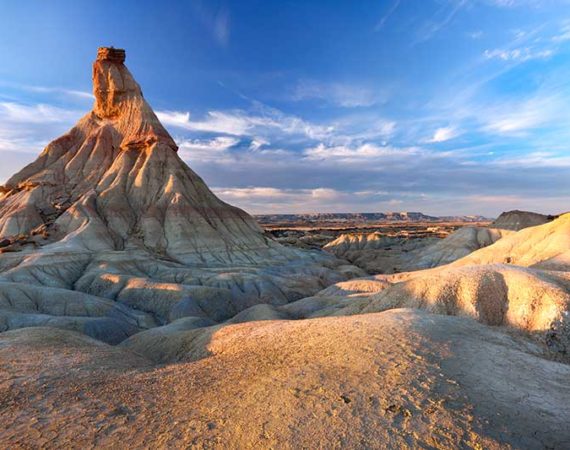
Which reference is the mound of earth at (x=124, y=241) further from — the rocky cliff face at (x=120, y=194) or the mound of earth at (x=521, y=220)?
the mound of earth at (x=521, y=220)

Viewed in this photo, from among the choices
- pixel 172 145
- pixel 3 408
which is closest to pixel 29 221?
pixel 172 145

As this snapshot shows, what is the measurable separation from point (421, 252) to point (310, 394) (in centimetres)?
6758

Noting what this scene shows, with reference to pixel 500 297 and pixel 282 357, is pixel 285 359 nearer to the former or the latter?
pixel 282 357

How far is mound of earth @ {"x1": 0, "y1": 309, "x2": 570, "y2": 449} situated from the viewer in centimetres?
698

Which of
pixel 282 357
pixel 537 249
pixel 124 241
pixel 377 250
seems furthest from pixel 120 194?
pixel 537 249

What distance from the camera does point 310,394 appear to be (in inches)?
332

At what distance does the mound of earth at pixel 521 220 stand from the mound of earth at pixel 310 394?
2878 inches

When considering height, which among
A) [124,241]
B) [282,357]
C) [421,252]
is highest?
[282,357]

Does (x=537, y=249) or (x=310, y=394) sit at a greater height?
(x=537, y=249)

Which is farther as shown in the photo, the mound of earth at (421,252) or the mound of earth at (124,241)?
the mound of earth at (421,252)

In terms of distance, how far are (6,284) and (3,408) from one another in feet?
84.6

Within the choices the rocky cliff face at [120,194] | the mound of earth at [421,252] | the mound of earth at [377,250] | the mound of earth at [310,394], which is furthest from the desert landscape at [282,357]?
the mound of earth at [377,250]

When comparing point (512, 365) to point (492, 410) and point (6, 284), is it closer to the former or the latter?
point (492, 410)

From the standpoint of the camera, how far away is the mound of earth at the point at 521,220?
73.6 metres
